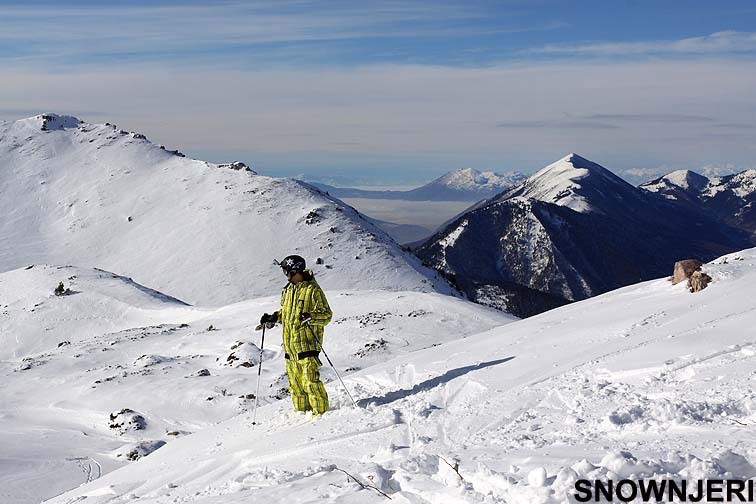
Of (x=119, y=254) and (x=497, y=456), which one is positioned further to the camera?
(x=119, y=254)

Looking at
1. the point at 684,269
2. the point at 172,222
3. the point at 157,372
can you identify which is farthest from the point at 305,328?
the point at 172,222

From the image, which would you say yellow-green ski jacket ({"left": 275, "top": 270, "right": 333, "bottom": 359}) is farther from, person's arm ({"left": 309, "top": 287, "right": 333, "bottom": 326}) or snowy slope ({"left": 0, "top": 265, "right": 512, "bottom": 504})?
snowy slope ({"left": 0, "top": 265, "right": 512, "bottom": 504})

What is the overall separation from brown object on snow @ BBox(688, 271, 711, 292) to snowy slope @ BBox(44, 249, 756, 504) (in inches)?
8.6

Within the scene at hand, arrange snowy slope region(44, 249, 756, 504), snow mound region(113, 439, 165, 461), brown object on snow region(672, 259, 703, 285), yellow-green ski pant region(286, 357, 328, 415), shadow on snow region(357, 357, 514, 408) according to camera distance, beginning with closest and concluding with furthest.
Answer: snowy slope region(44, 249, 756, 504), yellow-green ski pant region(286, 357, 328, 415), shadow on snow region(357, 357, 514, 408), brown object on snow region(672, 259, 703, 285), snow mound region(113, 439, 165, 461)

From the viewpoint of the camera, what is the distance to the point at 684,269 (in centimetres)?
1516

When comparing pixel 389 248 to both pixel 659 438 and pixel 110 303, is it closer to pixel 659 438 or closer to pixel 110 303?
pixel 110 303

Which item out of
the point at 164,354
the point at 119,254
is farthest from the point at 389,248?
the point at 164,354

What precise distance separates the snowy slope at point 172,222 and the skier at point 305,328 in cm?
4949

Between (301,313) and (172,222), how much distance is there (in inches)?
2923

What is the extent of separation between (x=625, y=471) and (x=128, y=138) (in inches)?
4480

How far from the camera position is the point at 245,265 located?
6806cm

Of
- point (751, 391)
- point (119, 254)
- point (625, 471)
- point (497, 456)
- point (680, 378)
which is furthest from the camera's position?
point (119, 254)

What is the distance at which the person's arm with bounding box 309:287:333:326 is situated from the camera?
10.7 metres

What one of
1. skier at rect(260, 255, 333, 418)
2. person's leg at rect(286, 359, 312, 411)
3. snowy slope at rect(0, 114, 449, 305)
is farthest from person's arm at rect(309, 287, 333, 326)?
snowy slope at rect(0, 114, 449, 305)
